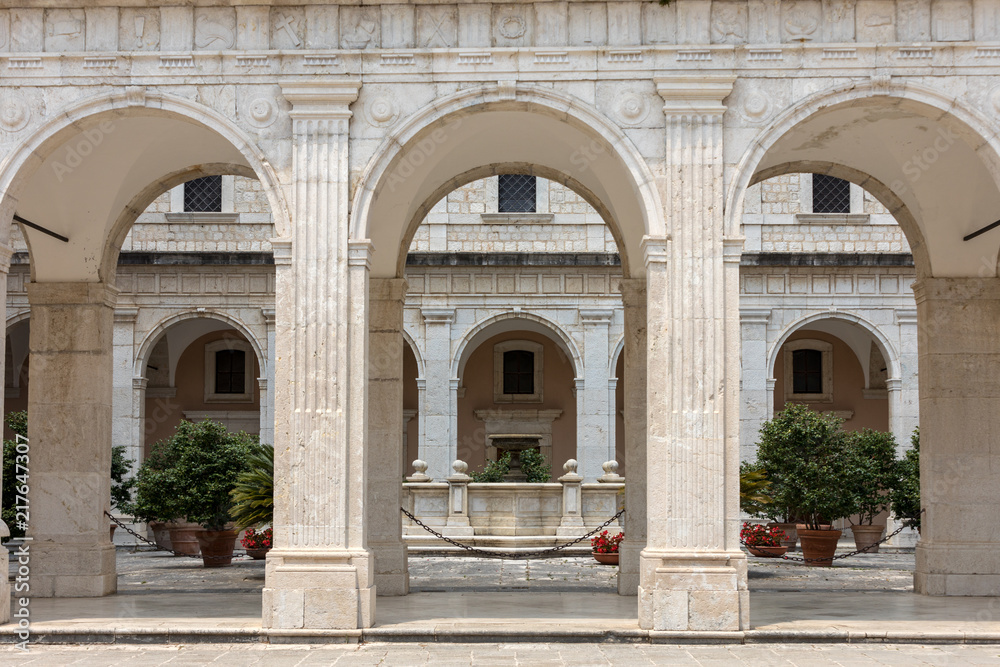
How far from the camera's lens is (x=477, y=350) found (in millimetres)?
29688

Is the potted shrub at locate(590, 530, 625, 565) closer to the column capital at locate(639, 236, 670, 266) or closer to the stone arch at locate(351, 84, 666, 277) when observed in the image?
the stone arch at locate(351, 84, 666, 277)

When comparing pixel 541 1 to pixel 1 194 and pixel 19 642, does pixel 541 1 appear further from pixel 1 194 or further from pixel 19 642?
pixel 19 642

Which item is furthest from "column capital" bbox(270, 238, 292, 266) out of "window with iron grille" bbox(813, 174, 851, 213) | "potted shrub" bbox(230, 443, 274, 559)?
"window with iron grille" bbox(813, 174, 851, 213)

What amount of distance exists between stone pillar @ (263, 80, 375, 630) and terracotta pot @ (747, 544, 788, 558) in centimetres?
1089

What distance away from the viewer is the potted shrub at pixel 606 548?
18781 mm

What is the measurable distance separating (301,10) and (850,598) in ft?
31.5

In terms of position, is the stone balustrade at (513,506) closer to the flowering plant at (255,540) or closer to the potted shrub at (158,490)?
the flowering plant at (255,540)

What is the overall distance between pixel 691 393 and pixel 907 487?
10712 millimetres

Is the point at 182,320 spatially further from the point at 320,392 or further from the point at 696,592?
the point at 696,592

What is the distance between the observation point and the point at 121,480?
2252 centimetres

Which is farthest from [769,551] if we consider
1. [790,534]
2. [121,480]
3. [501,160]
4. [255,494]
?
[121,480]

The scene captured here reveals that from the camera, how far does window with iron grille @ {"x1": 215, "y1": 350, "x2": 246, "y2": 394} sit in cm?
2991

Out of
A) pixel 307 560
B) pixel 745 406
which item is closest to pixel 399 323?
pixel 307 560

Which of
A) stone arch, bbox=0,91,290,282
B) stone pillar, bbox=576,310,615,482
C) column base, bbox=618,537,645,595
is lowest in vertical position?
column base, bbox=618,537,645,595
